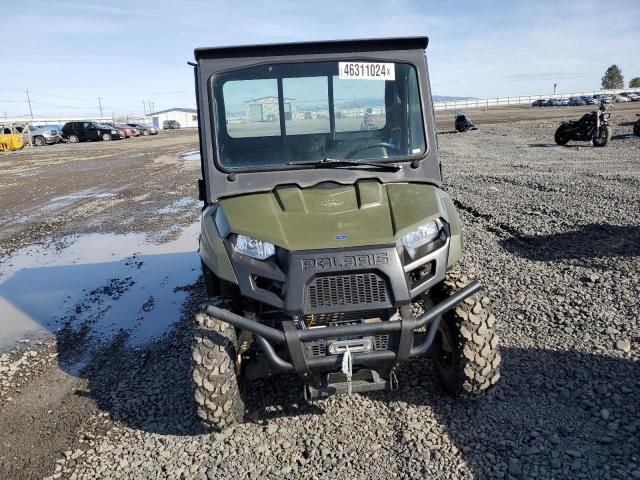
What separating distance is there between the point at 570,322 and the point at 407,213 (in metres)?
2.40

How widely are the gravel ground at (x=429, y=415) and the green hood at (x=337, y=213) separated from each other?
0.60 m

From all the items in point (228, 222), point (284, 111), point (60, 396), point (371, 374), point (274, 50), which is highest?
point (274, 50)

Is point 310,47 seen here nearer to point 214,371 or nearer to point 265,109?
point 265,109

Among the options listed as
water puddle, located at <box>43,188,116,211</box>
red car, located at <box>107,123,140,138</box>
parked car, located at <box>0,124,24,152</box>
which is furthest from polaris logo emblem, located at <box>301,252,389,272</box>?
red car, located at <box>107,123,140,138</box>

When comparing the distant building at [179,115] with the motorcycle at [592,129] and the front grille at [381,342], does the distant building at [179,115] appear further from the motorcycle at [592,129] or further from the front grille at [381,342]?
the front grille at [381,342]

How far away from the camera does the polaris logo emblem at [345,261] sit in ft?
9.27

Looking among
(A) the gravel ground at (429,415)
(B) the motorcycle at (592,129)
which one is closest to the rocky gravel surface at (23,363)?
(A) the gravel ground at (429,415)

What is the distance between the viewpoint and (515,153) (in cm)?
1834

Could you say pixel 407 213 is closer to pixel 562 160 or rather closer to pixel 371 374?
pixel 371 374

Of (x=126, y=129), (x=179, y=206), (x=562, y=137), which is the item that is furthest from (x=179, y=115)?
(x=179, y=206)

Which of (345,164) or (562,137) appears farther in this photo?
(562,137)

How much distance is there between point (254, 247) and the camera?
9.96 ft

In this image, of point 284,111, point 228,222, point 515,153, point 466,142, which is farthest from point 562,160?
point 228,222

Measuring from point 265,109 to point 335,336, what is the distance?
196 cm
